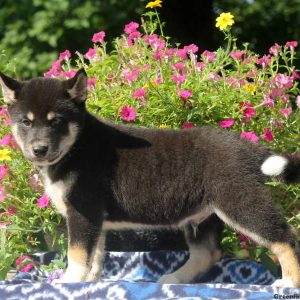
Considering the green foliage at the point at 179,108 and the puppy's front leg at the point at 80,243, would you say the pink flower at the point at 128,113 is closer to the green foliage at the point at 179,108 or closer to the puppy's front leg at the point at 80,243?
the green foliage at the point at 179,108

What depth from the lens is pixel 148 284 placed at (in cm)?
464

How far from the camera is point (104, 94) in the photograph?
612 cm

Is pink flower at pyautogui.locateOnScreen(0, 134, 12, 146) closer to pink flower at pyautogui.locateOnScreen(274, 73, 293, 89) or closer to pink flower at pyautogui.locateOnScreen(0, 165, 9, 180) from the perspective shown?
pink flower at pyautogui.locateOnScreen(0, 165, 9, 180)

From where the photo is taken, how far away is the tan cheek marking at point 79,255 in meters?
4.99

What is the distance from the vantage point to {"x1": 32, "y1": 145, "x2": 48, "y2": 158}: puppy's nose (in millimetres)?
4895

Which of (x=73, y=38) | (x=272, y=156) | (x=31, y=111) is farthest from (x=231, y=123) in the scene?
(x=73, y=38)

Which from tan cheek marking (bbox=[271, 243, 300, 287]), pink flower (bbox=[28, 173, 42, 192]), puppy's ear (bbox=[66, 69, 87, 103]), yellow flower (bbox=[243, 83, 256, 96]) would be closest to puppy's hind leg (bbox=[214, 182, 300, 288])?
tan cheek marking (bbox=[271, 243, 300, 287])

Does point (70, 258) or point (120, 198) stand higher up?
point (120, 198)

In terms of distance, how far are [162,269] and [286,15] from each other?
970 centimetres

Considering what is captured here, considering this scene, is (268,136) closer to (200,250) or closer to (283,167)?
(283,167)

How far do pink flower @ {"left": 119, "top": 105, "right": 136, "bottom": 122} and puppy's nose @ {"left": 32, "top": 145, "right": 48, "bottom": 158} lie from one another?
994 mm

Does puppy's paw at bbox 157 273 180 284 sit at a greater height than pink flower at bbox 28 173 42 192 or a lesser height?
lesser

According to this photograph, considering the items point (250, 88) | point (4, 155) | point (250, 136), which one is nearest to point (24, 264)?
point (4, 155)

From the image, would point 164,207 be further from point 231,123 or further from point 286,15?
point 286,15
